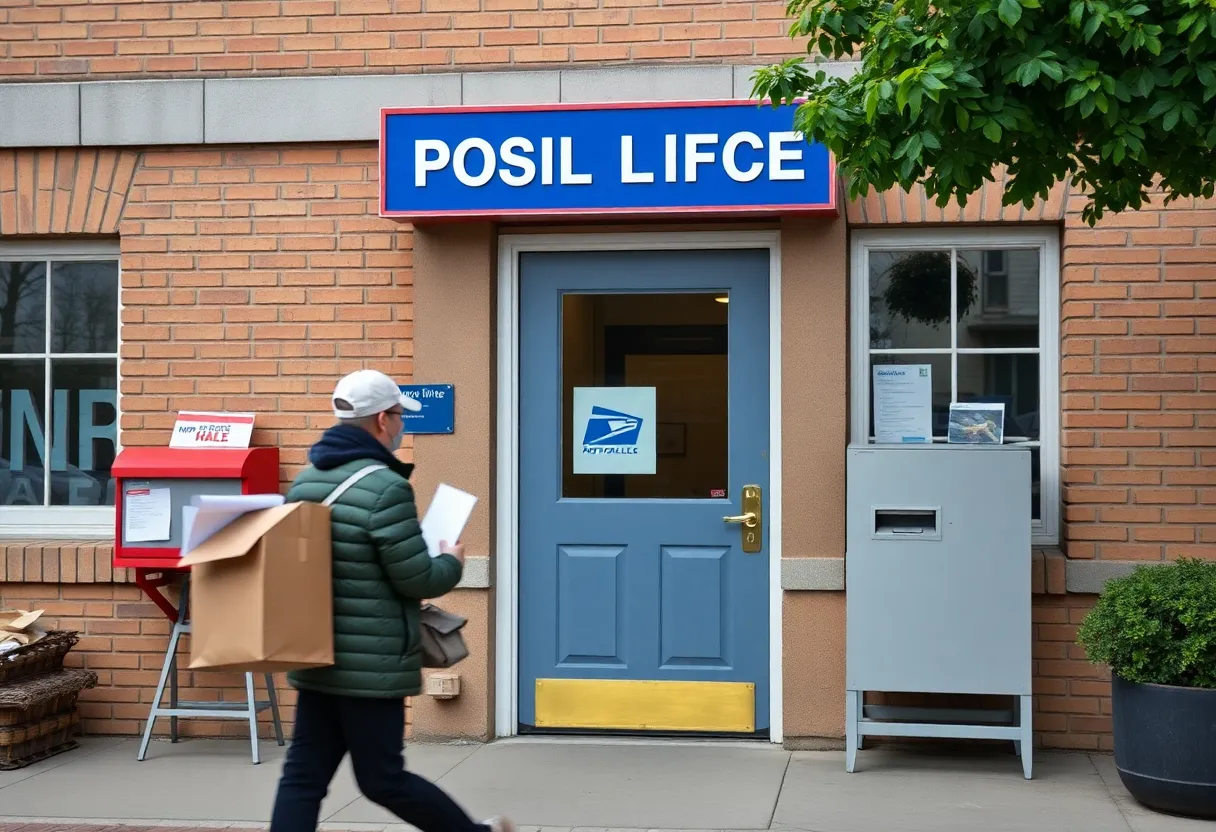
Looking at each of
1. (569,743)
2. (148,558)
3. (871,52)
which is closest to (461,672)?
(569,743)

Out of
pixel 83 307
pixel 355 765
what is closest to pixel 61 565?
pixel 83 307

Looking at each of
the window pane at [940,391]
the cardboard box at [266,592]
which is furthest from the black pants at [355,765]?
the window pane at [940,391]

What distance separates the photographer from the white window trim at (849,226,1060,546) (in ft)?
23.3

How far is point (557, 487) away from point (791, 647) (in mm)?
1415

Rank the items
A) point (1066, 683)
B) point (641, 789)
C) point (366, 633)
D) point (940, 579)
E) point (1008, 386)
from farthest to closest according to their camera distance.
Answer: point (1008, 386) → point (1066, 683) → point (940, 579) → point (641, 789) → point (366, 633)

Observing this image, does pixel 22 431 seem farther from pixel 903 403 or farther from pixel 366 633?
pixel 903 403

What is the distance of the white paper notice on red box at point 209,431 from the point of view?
287 inches

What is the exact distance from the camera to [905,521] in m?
6.63

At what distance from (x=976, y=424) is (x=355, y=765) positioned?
3.74 meters

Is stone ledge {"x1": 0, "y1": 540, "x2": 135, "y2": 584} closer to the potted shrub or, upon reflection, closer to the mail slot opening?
the mail slot opening

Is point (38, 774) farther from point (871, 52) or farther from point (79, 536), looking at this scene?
point (871, 52)

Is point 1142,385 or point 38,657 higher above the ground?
point 1142,385

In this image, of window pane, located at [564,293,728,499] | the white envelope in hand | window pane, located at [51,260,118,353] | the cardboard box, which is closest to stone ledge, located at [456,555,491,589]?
window pane, located at [564,293,728,499]

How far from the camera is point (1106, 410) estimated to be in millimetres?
6836
